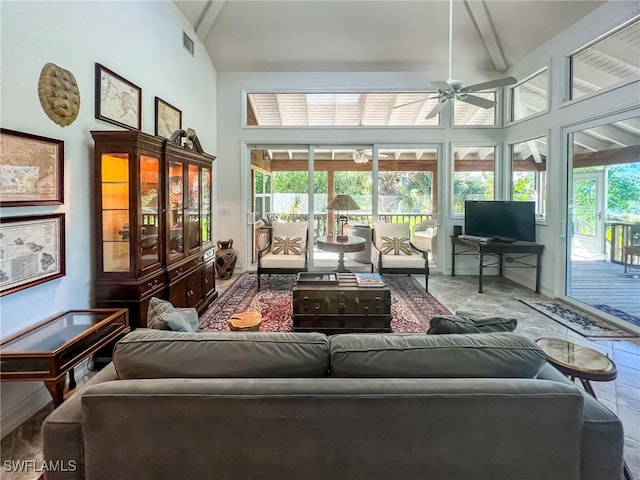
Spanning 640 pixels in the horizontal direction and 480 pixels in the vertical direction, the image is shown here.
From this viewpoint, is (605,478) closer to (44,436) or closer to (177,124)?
(44,436)

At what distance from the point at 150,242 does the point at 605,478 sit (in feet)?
11.2

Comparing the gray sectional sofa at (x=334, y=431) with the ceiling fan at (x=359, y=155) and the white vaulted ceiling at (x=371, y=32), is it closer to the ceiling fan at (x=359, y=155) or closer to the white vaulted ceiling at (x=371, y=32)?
the white vaulted ceiling at (x=371, y=32)

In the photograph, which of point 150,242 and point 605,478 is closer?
point 605,478

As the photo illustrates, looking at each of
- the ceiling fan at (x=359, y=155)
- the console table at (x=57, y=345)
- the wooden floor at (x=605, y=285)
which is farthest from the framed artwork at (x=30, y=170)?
the wooden floor at (x=605, y=285)

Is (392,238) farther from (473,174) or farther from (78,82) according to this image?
(78,82)

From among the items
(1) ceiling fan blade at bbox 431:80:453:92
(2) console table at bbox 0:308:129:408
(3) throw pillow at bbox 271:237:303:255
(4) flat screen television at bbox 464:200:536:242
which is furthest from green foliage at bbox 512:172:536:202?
(2) console table at bbox 0:308:129:408

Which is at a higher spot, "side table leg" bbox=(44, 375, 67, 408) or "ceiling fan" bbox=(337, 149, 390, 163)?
"ceiling fan" bbox=(337, 149, 390, 163)

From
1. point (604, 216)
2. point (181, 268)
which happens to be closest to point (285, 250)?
point (181, 268)

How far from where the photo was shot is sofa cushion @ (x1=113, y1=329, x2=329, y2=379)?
4.31ft

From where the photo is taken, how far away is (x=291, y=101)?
20.9 feet

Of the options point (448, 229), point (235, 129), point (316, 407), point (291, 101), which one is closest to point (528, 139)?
point (448, 229)

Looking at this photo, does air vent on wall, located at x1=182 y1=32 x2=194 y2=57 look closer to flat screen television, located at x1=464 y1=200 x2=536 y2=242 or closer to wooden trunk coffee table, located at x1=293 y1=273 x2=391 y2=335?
wooden trunk coffee table, located at x1=293 y1=273 x2=391 y2=335

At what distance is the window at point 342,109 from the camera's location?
20.6 feet

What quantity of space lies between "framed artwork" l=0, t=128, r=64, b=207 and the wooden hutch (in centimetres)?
41
